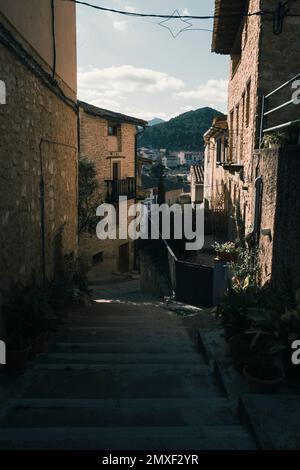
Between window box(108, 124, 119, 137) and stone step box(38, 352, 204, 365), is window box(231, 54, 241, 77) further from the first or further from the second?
stone step box(38, 352, 204, 365)

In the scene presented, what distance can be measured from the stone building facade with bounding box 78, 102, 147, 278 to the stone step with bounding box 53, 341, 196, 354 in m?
12.6

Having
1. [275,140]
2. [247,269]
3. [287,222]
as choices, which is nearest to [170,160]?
[247,269]

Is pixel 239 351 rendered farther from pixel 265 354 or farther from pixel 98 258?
pixel 98 258

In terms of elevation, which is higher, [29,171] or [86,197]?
[29,171]

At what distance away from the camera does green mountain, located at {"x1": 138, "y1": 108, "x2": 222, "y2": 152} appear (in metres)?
87.6

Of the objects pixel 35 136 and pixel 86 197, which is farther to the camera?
pixel 86 197

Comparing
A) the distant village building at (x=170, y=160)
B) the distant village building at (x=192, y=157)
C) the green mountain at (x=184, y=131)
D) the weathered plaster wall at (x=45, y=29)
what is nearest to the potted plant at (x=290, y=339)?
the weathered plaster wall at (x=45, y=29)

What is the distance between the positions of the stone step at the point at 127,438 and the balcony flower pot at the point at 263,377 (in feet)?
2.57

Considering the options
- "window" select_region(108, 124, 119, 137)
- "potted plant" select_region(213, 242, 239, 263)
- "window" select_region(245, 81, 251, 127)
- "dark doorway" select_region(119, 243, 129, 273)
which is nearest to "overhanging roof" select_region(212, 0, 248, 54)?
"window" select_region(245, 81, 251, 127)

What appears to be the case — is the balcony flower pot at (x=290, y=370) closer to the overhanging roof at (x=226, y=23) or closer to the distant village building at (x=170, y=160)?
the overhanging roof at (x=226, y=23)

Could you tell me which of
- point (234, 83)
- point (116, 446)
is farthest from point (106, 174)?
point (116, 446)

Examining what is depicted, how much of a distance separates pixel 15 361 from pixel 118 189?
54.0 ft

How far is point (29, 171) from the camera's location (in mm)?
6355

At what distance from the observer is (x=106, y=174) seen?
2062cm
